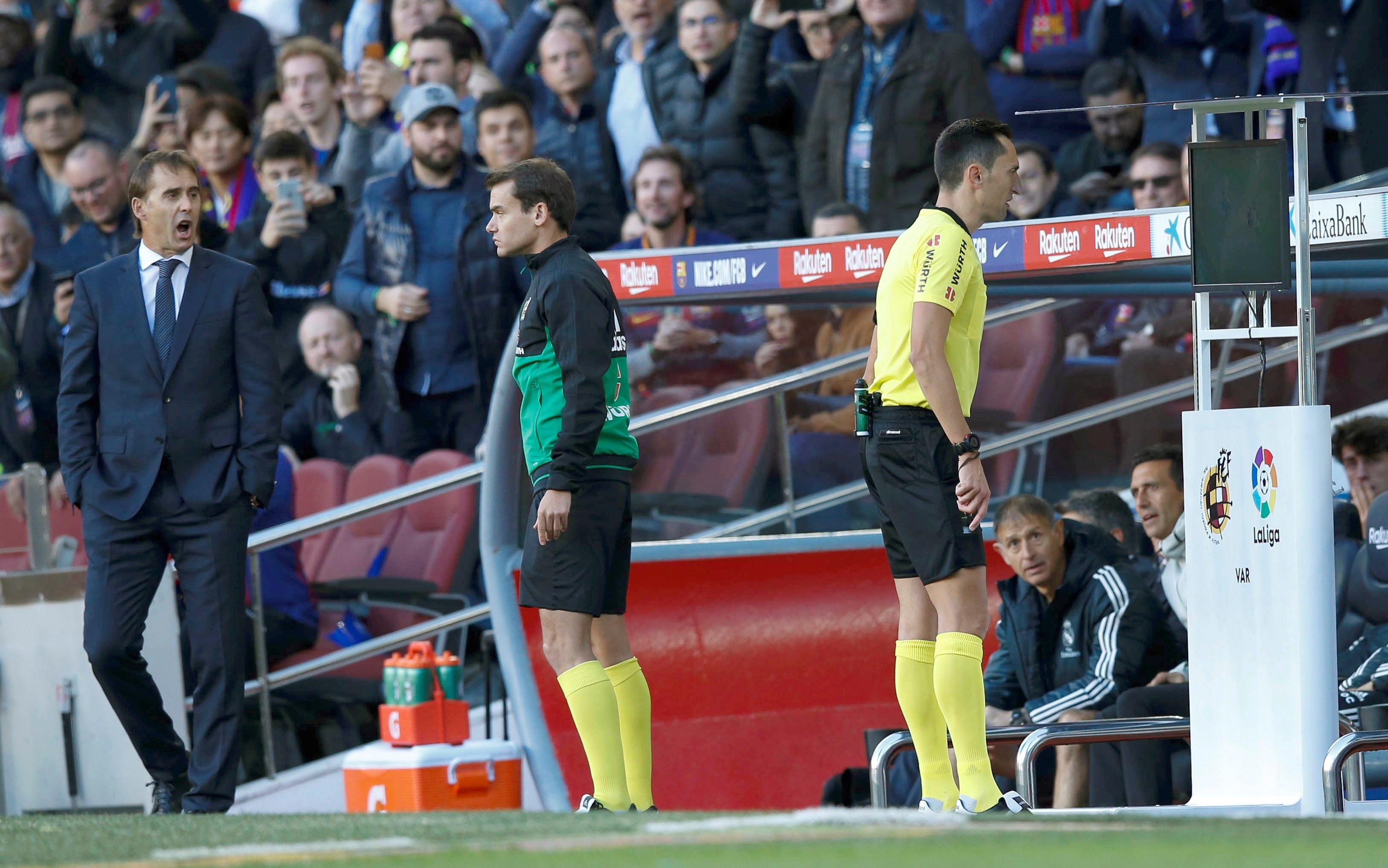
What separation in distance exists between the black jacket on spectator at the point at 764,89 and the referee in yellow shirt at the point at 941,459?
4.65 metres

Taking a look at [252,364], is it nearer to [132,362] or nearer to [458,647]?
[132,362]

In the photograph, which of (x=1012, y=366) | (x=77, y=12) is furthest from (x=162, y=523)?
(x=77, y=12)

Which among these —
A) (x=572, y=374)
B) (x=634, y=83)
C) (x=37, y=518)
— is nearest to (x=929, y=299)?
(x=572, y=374)

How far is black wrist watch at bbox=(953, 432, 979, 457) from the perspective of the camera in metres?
4.61

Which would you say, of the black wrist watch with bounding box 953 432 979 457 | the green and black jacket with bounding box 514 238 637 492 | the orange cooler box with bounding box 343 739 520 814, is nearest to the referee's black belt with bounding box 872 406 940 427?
the black wrist watch with bounding box 953 432 979 457

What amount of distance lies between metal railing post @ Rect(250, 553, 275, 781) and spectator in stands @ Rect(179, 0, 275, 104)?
553 cm

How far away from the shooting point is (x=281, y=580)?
8.41 metres

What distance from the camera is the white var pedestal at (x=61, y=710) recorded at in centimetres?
719

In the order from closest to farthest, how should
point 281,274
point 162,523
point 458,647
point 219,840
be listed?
point 219,840 → point 162,523 → point 458,647 → point 281,274

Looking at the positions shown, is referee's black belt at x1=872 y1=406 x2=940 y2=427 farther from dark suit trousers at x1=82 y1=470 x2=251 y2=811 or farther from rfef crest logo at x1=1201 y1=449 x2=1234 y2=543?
dark suit trousers at x1=82 y1=470 x2=251 y2=811

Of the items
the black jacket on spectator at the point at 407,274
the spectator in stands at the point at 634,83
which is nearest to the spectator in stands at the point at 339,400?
the black jacket on spectator at the point at 407,274

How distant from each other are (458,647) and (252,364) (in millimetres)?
2876

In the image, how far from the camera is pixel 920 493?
4.72 meters

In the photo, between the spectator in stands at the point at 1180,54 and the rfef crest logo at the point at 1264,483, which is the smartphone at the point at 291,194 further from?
the rfef crest logo at the point at 1264,483
